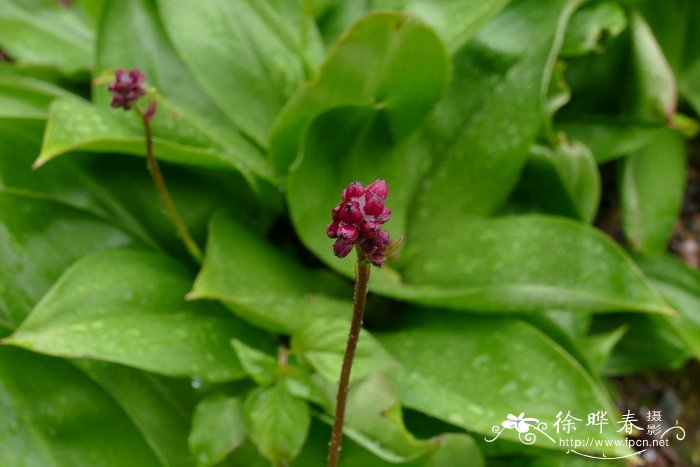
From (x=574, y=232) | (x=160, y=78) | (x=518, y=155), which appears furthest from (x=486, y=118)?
(x=160, y=78)

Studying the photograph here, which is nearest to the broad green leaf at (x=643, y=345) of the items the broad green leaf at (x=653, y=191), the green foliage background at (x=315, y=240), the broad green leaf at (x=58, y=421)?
the green foliage background at (x=315, y=240)

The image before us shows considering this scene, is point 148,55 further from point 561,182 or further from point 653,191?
point 653,191

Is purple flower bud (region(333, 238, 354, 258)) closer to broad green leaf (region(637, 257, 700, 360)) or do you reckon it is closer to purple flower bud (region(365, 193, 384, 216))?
purple flower bud (region(365, 193, 384, 216))

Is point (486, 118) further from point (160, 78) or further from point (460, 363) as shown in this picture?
point (160, 78)

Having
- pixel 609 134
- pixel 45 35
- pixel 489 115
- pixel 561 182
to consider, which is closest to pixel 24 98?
pixel 45 35

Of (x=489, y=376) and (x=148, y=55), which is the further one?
(x=148, y=55)

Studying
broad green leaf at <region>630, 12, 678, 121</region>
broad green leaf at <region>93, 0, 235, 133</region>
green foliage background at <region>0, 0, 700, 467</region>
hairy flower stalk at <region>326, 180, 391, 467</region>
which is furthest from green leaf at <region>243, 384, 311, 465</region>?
broad green leaf at <region>630, 12, 678, 121</region>

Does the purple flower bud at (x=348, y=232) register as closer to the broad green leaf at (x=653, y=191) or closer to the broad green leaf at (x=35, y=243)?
the broad green leaf at (x=35, y=243)
